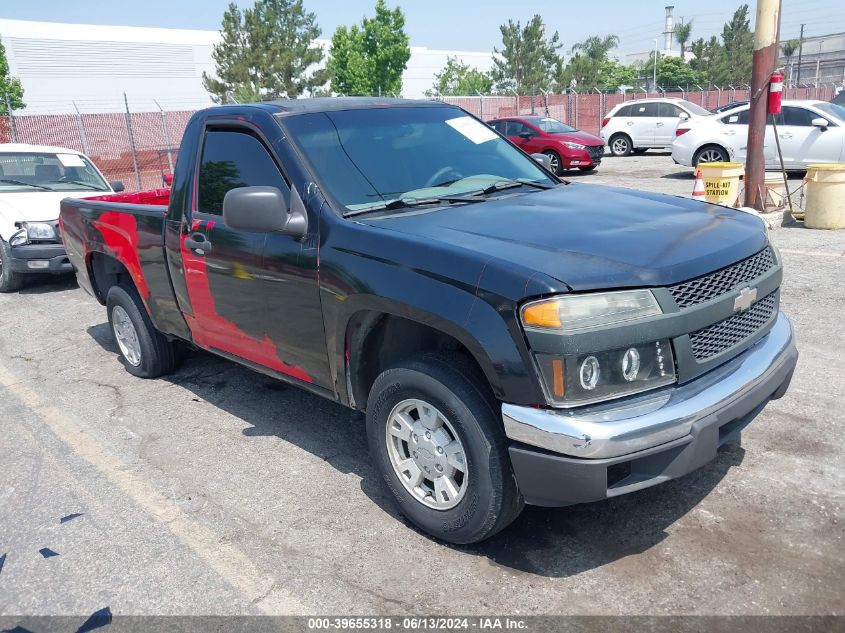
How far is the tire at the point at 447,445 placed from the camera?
117 inches

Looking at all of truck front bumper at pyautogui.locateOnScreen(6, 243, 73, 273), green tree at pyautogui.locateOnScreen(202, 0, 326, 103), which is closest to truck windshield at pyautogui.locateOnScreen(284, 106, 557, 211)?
truck front bumper at pyautogui.locateOnScreen(6, 243, 73, 273)

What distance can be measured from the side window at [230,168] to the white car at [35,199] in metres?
4.45

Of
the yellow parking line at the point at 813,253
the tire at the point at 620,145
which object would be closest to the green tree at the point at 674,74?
the tire at the point at 620,145

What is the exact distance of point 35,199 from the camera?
29.7 ft

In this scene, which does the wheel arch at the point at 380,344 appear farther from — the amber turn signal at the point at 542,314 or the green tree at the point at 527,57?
the green tree at the point at 527,57

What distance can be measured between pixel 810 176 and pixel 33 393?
9.16 meters

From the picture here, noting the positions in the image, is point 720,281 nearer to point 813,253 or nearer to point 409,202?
point 409,202

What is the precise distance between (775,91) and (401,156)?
26.8ft

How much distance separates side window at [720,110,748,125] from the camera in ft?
49.5

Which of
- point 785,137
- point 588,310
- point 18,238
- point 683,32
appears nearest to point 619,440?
point 588,310

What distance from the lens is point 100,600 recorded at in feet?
10.1

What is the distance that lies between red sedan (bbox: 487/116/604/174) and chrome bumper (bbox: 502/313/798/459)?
1559 cm

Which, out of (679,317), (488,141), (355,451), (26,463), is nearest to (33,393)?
(26,463)

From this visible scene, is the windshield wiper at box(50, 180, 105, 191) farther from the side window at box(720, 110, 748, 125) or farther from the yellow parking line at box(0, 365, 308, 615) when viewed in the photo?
the side window at box(720, 110, 748, 125)
